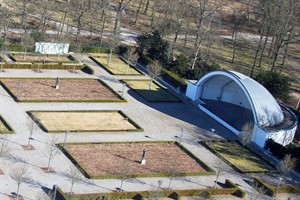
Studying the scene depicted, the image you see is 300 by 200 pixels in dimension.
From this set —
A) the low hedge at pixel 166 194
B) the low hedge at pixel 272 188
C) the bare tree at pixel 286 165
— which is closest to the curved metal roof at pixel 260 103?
the bare tree at pixel 286 165

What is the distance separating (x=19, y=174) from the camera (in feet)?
156

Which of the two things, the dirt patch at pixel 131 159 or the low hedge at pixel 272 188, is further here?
the dirt patch at pixel 131 159

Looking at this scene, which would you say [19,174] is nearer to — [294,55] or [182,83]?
[182,83]

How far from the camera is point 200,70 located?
8106 cm

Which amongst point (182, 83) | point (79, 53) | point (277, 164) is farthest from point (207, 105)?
point (79, 53)

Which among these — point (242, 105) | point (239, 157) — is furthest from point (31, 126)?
point (242, 105)

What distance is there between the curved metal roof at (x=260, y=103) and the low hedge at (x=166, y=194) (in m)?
12.9

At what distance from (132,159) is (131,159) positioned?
10 centimetres

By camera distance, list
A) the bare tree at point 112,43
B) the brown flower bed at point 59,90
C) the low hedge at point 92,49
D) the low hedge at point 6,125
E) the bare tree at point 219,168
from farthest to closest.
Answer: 1. the low hedge at point 92,49
2. the bare tree at point 112,43
3. the brown flower bed at point 59,90
4. the low hedge at point 6,125
5. the bare tree at point 219,168

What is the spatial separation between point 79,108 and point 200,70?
20.3m

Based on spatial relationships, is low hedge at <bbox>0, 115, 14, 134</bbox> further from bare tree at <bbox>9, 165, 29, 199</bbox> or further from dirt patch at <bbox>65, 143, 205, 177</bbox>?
bare tree at <bbox>9, 165, 29, 199</bbox>

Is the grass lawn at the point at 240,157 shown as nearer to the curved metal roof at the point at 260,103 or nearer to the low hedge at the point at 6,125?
the curved metal roof at the point at 260,103

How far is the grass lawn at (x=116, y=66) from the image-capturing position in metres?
80.0

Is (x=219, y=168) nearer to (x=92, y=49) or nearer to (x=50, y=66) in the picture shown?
(x=50, y=66)
